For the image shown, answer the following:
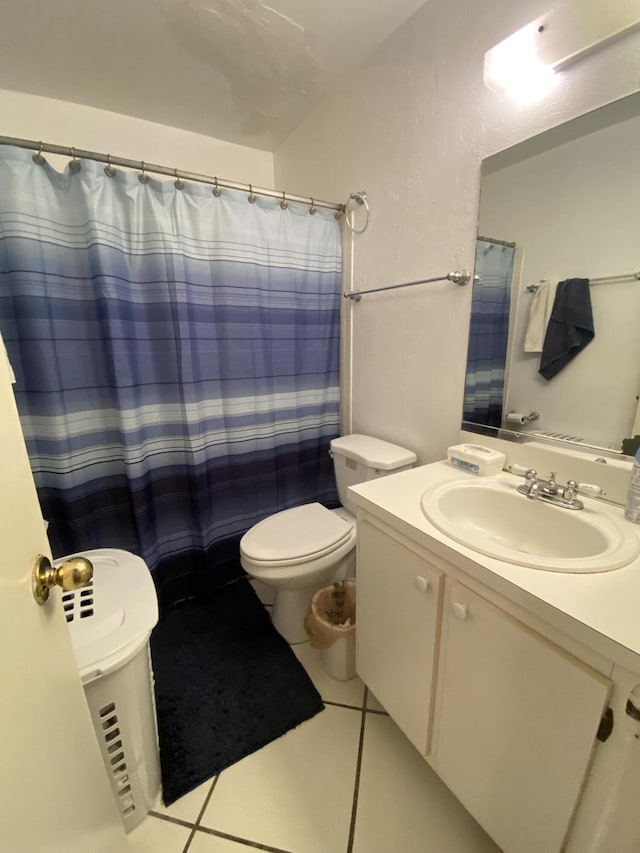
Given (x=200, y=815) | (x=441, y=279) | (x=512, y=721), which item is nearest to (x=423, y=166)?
(x=441, y=279)

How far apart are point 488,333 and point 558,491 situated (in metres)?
0.54

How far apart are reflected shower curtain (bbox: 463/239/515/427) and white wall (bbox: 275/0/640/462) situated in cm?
3

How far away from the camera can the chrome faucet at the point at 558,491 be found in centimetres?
91

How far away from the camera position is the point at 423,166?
4.13ft

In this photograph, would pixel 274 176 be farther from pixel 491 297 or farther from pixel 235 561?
pixel 235 561

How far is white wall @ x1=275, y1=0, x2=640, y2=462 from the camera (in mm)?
976

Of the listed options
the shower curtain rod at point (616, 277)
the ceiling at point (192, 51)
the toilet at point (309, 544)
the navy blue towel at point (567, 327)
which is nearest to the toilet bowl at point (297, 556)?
the toilet at point (309, 544)

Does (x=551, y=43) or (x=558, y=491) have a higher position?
(x=551, y=43)

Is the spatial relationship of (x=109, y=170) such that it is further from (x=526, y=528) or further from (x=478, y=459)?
(x=526, y=528)

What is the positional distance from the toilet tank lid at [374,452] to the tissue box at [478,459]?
234 millimetres

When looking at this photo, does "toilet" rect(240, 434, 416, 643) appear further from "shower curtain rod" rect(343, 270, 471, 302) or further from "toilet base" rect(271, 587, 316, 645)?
"shower curtain rod" rect(343, 270, 471, 302)

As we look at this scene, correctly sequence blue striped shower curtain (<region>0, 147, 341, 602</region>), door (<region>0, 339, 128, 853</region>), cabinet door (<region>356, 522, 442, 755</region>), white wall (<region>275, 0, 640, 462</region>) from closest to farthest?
door (<region>0, 339, 128, 853</region>) → cabinet door (<region>356, 522, 442, 755</region>) → white wall (<region>275, 0, 640, 462</region>) → blue striped shower curtain (<region>0, 147, 341, 602</region>)

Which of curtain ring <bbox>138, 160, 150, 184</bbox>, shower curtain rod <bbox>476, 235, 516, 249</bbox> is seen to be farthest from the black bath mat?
curtain ring <bbox>138, 160, 150, 184</bbox>

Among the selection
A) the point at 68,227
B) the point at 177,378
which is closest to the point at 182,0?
the point at 68,227
